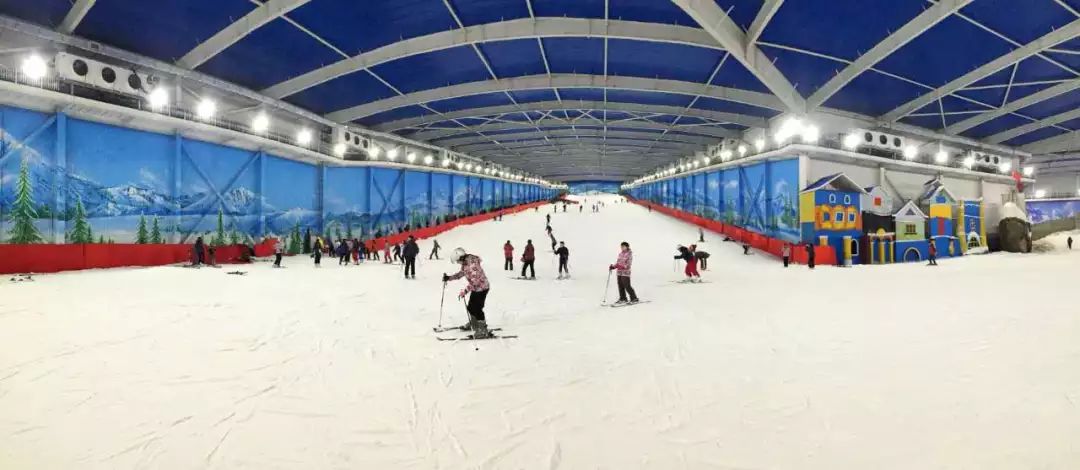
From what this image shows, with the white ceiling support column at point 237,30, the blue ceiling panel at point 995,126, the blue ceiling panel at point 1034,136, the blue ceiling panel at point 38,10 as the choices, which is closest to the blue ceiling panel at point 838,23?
the white ceiling support column at point 237,30

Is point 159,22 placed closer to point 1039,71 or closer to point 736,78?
point 736,78

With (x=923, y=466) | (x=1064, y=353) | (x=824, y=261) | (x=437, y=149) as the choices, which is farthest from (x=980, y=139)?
(x=437, y=149)

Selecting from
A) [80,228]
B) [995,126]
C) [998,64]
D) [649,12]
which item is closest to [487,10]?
[649,12]

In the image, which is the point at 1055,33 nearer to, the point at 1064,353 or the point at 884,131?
the point at 884,131

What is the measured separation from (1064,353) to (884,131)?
2115cm

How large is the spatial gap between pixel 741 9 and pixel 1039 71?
13683 mm

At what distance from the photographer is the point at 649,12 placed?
1321 centimetres

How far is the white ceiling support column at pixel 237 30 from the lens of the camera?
11.9 m

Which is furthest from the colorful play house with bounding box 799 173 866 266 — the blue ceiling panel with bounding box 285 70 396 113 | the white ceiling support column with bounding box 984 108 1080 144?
the blue ceiling panel with bounding box 285 70 396 113

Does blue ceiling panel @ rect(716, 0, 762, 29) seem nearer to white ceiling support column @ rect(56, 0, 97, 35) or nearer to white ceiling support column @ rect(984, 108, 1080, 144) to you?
white ceiling support column @ rect(56, 0, 97, 35)

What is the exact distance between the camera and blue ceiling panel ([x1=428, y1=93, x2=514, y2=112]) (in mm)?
21922

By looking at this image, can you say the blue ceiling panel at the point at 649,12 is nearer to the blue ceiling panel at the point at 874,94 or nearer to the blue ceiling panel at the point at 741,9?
the blue ceiling panel at the point at 741,9

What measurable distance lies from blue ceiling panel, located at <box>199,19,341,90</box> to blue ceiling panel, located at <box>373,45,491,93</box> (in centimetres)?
239

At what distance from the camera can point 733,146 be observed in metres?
29.2
